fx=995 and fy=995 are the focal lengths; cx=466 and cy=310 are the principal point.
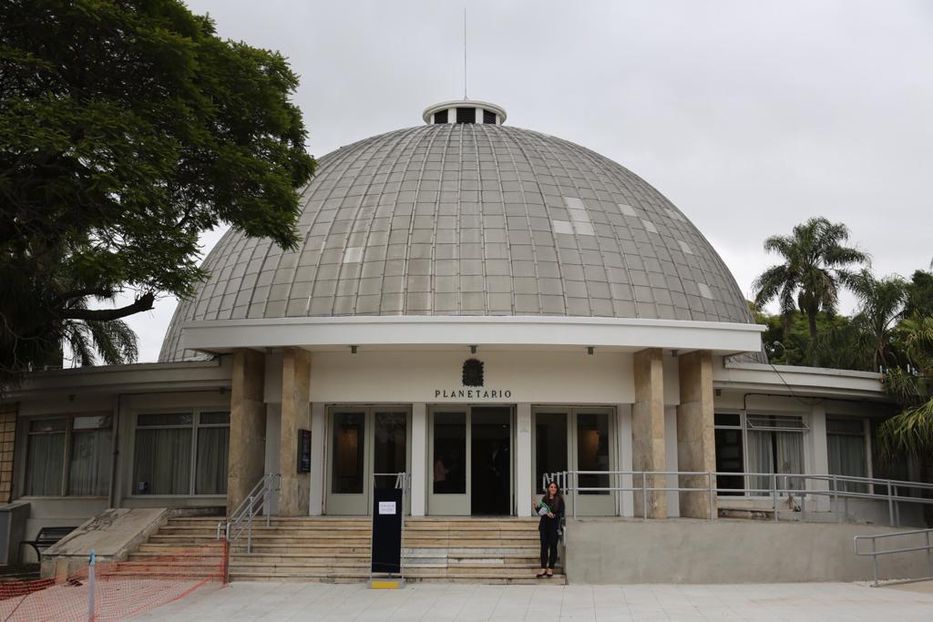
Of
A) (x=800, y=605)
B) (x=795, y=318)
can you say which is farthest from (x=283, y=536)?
(x=795, y=318)

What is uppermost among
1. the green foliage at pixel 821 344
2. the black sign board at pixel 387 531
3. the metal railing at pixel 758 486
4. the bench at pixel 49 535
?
the green foliage at pixel 821 344

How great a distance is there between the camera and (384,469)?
24.6 metres

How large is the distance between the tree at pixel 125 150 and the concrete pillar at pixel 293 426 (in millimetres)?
3760

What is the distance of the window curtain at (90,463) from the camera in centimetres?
2747

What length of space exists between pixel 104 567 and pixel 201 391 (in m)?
7.35

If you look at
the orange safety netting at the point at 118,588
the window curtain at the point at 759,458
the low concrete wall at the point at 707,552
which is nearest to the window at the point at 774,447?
the window curtain at the point at 759,458

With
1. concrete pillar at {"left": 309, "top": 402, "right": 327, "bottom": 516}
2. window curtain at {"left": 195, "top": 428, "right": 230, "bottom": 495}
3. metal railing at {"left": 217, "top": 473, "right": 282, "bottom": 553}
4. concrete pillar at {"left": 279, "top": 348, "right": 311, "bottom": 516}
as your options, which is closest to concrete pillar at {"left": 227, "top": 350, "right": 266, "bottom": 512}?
metal railing at {"left": 217, "top": 473, "right": 282, "bottom": 553}

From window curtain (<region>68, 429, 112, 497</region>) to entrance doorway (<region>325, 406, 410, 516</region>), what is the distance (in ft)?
23.0

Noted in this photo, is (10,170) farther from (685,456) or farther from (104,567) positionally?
(685,456)

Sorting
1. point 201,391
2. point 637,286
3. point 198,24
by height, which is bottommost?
point 201,391

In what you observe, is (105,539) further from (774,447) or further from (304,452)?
(774,447)

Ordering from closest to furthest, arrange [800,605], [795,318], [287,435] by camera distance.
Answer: [800,605] < [287,435] < [795,318]

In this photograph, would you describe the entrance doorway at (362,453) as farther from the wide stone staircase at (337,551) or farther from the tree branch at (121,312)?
the tree branch at (121,312)

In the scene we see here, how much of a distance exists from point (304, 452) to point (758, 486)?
492 inches
